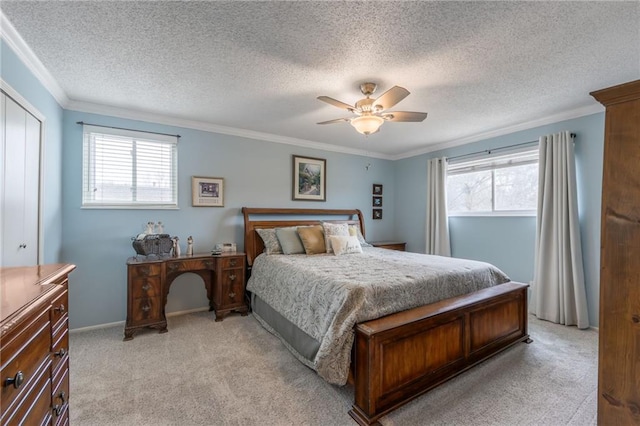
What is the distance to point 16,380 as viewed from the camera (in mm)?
791

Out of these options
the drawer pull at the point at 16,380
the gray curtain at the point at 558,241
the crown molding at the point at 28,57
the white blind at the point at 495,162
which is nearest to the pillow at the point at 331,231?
the white blind at the point at 495,162

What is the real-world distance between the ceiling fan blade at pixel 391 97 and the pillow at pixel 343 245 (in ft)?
5.82

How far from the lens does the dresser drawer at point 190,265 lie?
10.4 ft

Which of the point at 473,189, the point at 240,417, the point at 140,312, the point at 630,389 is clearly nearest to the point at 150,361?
the point at 140,312

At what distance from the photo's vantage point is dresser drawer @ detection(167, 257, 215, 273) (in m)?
3.18

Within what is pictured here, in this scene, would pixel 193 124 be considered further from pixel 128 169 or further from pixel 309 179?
pixel 309 179

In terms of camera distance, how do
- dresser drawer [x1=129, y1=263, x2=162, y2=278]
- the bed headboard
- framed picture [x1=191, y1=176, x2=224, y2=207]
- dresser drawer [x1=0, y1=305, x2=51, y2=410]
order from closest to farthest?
1. dresser drawer [x1=0, y1=305, x2=51, y2=410]
2. dresser drawer [x1=129, y1=263, x2=162, y2=278]
3. framed picture [x1=191, y1=176, x2=224, y2=207]
4. the bed headboard

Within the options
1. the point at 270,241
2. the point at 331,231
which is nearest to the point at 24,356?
the point at 270,241

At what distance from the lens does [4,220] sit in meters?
1.89

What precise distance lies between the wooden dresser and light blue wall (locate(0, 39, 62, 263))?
5.23 ft

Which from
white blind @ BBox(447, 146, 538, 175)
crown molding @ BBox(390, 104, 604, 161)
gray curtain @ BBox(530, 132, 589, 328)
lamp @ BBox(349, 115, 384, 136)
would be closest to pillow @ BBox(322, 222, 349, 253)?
lamp @ BBox(349, 115, 384, 136)

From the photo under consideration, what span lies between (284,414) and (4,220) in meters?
2.31

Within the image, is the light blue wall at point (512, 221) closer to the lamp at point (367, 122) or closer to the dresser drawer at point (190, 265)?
the lamp at point (367, 122)

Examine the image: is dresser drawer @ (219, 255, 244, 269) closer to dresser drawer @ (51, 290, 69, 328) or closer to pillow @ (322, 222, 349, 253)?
pillow @ (322, 222, 349, 253)
